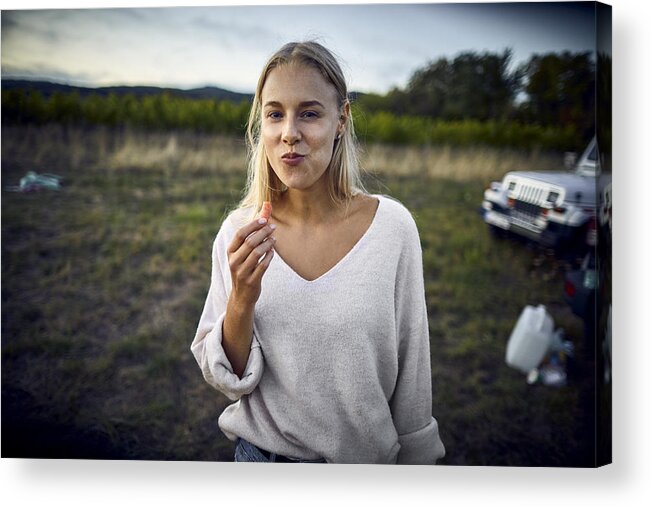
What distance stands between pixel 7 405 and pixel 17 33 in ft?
4.96

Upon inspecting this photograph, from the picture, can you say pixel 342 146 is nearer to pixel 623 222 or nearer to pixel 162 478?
pixel 623 222

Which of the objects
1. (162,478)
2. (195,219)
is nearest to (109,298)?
(195,219)

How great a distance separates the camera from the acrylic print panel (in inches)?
107

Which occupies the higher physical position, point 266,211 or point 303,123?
point 303,123

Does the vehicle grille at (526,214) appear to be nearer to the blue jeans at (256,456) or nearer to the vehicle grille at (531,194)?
the vehicle grille at (531,194)

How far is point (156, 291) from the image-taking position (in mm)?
3004

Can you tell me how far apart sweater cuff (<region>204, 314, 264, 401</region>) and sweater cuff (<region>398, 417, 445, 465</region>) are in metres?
0.53

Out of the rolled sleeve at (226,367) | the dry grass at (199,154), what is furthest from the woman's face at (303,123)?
the dry grass at (199,154)

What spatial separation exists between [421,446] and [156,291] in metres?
1.34

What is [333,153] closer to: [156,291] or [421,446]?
[421,446]

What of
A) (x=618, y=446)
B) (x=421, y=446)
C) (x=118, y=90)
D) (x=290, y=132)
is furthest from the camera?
(x=118, y=90)

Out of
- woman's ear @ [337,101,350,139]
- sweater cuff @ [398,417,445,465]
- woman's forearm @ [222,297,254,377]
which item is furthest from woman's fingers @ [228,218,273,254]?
sweater cuff @ [398,417,445,465]

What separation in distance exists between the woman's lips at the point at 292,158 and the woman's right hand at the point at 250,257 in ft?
0.72

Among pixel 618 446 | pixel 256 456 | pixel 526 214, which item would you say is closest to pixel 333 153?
pixel 256 456
